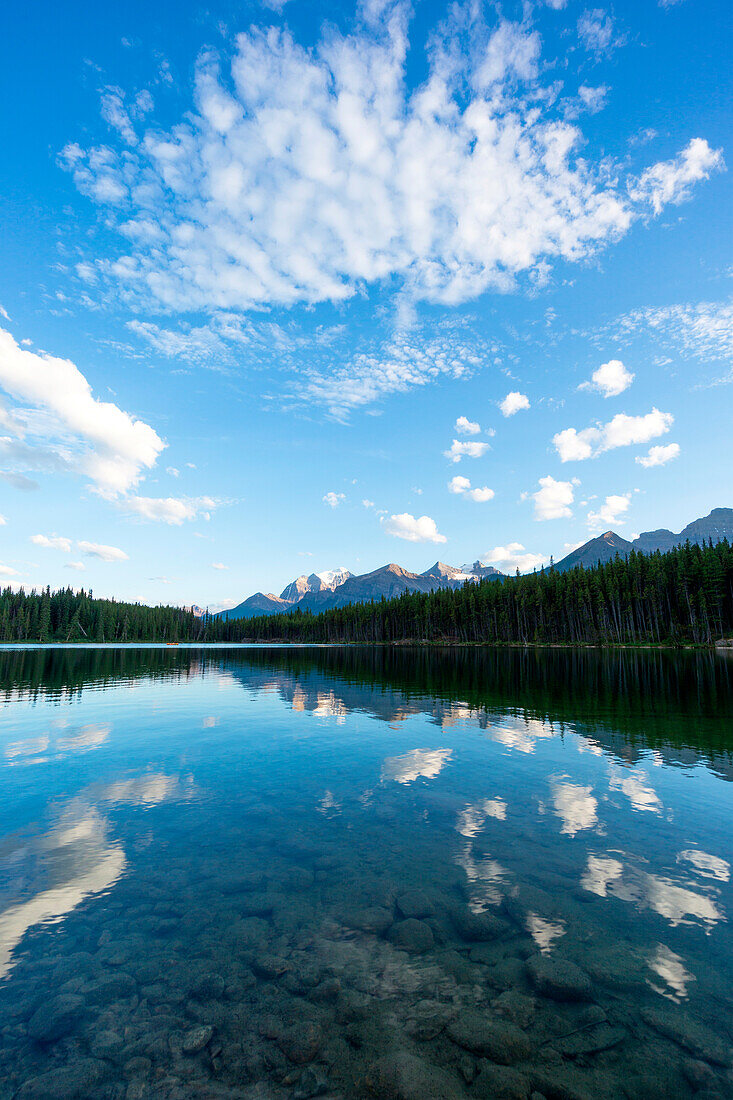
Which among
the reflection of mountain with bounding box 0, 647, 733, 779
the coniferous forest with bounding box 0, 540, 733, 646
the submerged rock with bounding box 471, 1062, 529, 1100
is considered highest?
the coniferous forest with bounding box 0, 540, 733, 646

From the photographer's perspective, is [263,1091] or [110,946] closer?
[263,1091]

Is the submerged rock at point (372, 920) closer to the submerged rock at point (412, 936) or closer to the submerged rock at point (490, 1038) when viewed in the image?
the submerged rock at point (412, 936)

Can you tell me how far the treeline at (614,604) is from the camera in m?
123

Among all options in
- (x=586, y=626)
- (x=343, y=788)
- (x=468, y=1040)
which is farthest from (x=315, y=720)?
(x=586, y=626)

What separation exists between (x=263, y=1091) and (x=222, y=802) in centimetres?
A: 1179

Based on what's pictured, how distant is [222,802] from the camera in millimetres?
16516

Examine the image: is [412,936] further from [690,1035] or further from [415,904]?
[690,1035]

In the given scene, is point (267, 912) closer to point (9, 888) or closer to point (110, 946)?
point (110, 946)

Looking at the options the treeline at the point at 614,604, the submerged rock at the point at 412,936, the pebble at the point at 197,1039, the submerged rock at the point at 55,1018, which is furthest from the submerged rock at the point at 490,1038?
the treeline at the point at 614,604

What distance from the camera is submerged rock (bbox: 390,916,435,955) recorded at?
28.5 ft

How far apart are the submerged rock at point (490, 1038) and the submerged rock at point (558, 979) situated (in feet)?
3.73

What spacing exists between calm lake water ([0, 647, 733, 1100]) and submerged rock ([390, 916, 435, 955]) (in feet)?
0.20

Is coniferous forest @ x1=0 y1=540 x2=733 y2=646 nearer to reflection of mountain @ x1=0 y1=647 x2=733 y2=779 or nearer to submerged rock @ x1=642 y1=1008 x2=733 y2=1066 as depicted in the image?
reflection of mountain @ x1=0 y1=647 x2=733 y2=779

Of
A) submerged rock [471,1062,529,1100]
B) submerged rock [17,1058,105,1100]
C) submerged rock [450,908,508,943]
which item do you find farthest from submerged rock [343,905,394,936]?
submerged rock [17,1058,105,1100]
